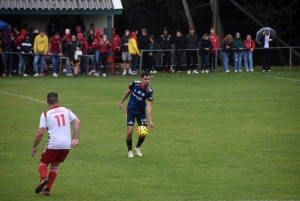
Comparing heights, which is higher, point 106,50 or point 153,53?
point 106,50

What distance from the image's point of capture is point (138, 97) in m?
13.8

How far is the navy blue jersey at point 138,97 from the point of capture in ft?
45.1

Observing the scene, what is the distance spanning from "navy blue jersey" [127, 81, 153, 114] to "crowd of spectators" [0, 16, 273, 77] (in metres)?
18.2

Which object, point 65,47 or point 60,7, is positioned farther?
point 60,7

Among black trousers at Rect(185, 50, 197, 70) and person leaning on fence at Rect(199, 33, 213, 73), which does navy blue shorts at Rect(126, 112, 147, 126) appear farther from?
black trousers at Rect(185, 50, 197, 70)

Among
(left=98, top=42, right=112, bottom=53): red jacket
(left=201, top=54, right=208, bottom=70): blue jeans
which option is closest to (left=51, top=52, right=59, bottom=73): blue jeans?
(left=98, top=42, right=112, bottom=53): red jacket

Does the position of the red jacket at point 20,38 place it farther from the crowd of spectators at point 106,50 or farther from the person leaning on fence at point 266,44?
the person leaning on fence at point 266,44

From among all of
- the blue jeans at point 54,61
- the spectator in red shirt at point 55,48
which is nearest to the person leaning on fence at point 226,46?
the spectator in red shirt at point 55,48

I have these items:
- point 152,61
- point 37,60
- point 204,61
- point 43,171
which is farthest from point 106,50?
point 43,171

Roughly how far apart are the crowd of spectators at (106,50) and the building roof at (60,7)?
1.16 metres

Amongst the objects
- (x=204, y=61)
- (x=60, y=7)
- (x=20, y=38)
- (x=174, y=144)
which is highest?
(x=60, y=7)

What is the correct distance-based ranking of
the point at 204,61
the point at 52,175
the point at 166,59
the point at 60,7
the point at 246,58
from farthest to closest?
the point at 60,7 < the point at 166,59 < the point at 204,61 < the point at 246,58 < the point at 52,175

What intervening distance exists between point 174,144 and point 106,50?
17292 mm

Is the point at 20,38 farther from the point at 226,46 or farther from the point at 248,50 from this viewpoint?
the point at 248,50
